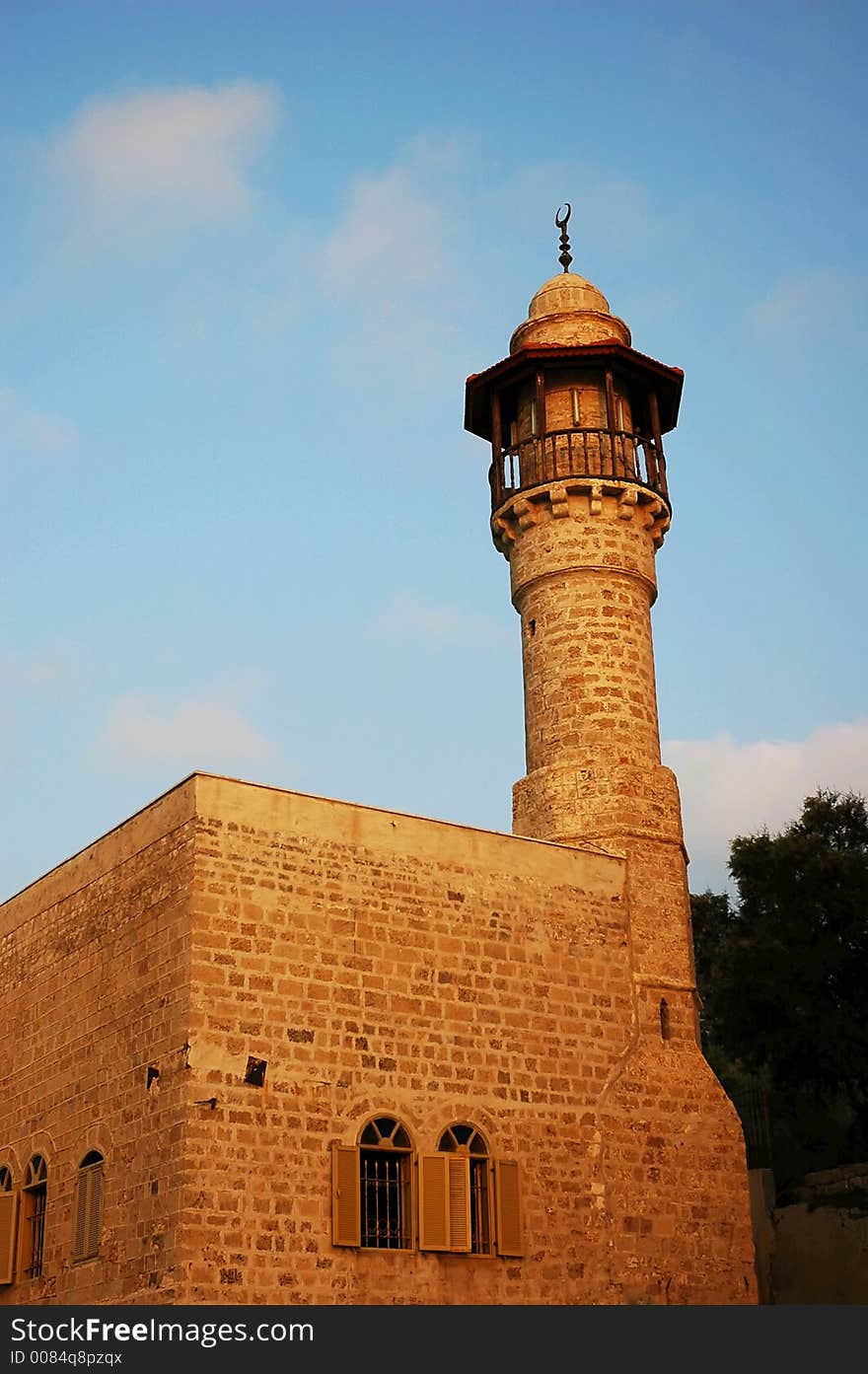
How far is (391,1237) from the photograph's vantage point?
53.2 ft

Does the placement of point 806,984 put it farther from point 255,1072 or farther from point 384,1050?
point 255,1072

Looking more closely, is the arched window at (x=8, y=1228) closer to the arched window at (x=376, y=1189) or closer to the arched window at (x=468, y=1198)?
the arched window at (x=376, y=1189)

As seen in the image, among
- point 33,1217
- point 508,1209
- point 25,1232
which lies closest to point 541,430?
point 508,1209

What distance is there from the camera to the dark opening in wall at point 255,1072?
Result: 15797mm

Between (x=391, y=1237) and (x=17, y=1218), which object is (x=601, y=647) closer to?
(x=391, y=1237)

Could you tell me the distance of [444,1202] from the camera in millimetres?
16578

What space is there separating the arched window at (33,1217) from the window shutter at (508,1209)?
5219mm

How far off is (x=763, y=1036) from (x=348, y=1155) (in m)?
13.5

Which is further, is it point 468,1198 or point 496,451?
point 496,451

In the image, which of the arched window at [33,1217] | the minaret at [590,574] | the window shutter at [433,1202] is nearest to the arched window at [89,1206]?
the arched window at [33,1217]

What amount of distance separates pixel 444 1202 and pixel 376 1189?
0.81 metres

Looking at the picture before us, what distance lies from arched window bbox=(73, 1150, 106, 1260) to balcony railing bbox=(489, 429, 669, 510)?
10998 millimetres

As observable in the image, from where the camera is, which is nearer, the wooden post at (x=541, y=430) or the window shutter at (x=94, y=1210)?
the window shutter at (x=94, y=1210)
